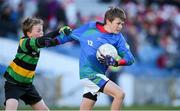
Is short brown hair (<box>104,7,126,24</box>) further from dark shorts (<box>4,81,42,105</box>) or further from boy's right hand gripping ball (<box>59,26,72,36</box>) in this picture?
dark shorts (<box>4,81,42,105</box>)

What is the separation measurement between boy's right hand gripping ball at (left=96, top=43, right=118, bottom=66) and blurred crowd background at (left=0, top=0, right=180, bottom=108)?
864 cm

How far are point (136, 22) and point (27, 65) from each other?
11044 millimetres

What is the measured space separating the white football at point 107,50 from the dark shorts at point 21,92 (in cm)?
133

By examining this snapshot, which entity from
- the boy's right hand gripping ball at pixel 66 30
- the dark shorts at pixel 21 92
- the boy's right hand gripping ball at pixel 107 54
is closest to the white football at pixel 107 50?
the boy's right hand gripping ball at pixel 107 54

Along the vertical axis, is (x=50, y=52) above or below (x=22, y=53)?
below

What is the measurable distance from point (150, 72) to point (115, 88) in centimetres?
1084

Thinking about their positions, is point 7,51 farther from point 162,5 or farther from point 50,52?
point 162,5

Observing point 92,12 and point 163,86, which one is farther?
point 92,12

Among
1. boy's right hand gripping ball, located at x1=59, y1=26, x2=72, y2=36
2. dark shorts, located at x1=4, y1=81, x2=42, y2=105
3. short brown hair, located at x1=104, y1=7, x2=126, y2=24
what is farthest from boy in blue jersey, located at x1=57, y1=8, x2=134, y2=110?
dark shorts, located at x1=4, y1=81, x2=42, y2=105

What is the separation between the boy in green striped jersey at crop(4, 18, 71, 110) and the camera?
10734 millimetres

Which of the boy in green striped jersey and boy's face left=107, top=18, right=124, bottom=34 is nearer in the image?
boy's face left=107, top=18, right=124, bottom=34

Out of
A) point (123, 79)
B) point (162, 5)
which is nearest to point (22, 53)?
point (123, 79)

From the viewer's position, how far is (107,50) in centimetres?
1045

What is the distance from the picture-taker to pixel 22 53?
35.9 ft
